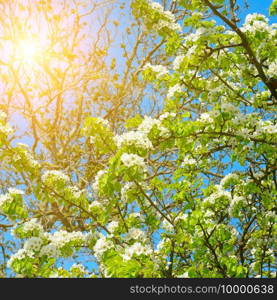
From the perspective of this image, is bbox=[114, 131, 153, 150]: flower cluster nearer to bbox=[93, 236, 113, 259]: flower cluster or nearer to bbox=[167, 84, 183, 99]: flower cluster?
bbox=[93, 236, 113, 259]: flower cluster

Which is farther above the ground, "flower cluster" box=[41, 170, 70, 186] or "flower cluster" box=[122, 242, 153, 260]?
"flower cluster" box=[41, 170, 70, 186]

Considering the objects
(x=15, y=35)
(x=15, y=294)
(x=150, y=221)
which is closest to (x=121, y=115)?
(x=15, y=35)

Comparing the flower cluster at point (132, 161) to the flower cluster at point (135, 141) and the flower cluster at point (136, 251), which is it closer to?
the flower cluster at point (135, 141)

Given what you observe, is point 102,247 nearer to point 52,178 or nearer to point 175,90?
point 52,178

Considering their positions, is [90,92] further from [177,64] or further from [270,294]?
[270,294]

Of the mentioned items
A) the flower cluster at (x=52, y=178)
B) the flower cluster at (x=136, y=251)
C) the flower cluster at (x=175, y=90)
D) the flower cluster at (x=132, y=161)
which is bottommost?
the flower cluster at (x=136, y=251)

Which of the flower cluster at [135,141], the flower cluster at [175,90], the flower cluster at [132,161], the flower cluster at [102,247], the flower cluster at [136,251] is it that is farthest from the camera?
the flower cluster at [175,90]

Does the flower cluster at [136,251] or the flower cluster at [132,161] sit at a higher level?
the flower cluster at [132,161]

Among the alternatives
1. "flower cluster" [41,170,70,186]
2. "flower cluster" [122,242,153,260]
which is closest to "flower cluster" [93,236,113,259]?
"flower cluster" [122,242,153,260]

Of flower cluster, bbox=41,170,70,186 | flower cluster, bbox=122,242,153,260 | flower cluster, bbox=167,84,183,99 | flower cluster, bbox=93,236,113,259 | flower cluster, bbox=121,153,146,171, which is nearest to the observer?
flower cluster, bbox=121,153,146,171

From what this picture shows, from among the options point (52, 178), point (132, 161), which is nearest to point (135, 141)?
point (132, 161)

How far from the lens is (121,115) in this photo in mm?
10695

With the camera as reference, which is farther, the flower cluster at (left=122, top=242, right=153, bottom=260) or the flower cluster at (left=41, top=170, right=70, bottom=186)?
the flower cluster at (left=41, top=170, right=70, bottom=186)

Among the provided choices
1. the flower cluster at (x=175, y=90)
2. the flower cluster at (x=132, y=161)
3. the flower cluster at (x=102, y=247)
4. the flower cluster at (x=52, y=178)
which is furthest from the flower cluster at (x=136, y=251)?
the flower cluster at (x=175, y=90)
